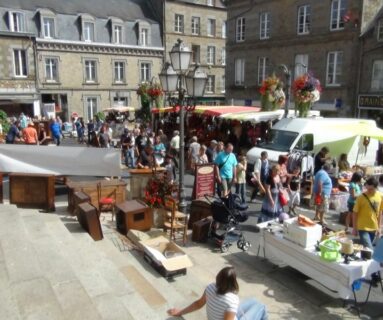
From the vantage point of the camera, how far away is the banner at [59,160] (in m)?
9.60

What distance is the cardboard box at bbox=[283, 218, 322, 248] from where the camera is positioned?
6.01 meters

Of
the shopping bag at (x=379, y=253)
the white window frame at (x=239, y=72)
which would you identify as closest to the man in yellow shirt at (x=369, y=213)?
the shopping bag at (x=379, y=253)

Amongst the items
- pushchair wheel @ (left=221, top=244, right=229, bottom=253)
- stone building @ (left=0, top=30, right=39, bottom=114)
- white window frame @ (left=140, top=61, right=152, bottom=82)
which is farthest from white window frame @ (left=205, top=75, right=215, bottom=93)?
pushchair wheel @ (left=221, top=244, right=229, bottom=253)

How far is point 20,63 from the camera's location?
29.8 meters

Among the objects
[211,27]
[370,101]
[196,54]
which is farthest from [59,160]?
[211,27]

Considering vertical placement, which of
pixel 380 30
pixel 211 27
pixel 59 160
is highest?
pixel 211 27

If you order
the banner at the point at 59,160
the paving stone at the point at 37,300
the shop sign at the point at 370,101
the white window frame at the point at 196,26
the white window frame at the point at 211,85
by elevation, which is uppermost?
the white window frame at the point at 196,26

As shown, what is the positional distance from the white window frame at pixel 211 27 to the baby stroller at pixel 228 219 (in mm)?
34226

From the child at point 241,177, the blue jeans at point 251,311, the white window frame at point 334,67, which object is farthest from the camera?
the white window frame at point 334,67

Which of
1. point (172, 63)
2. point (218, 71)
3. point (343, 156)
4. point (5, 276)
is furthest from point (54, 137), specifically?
point (218, 71)

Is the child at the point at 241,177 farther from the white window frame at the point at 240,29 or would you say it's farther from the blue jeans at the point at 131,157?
the white window frame at the point at 240,29

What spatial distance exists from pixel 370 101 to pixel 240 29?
39.3 ft

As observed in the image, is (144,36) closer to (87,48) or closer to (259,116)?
(87,48)

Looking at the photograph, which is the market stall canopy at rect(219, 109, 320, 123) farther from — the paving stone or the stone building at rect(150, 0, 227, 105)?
the stone building at rect(150, 0, 227, 105)
